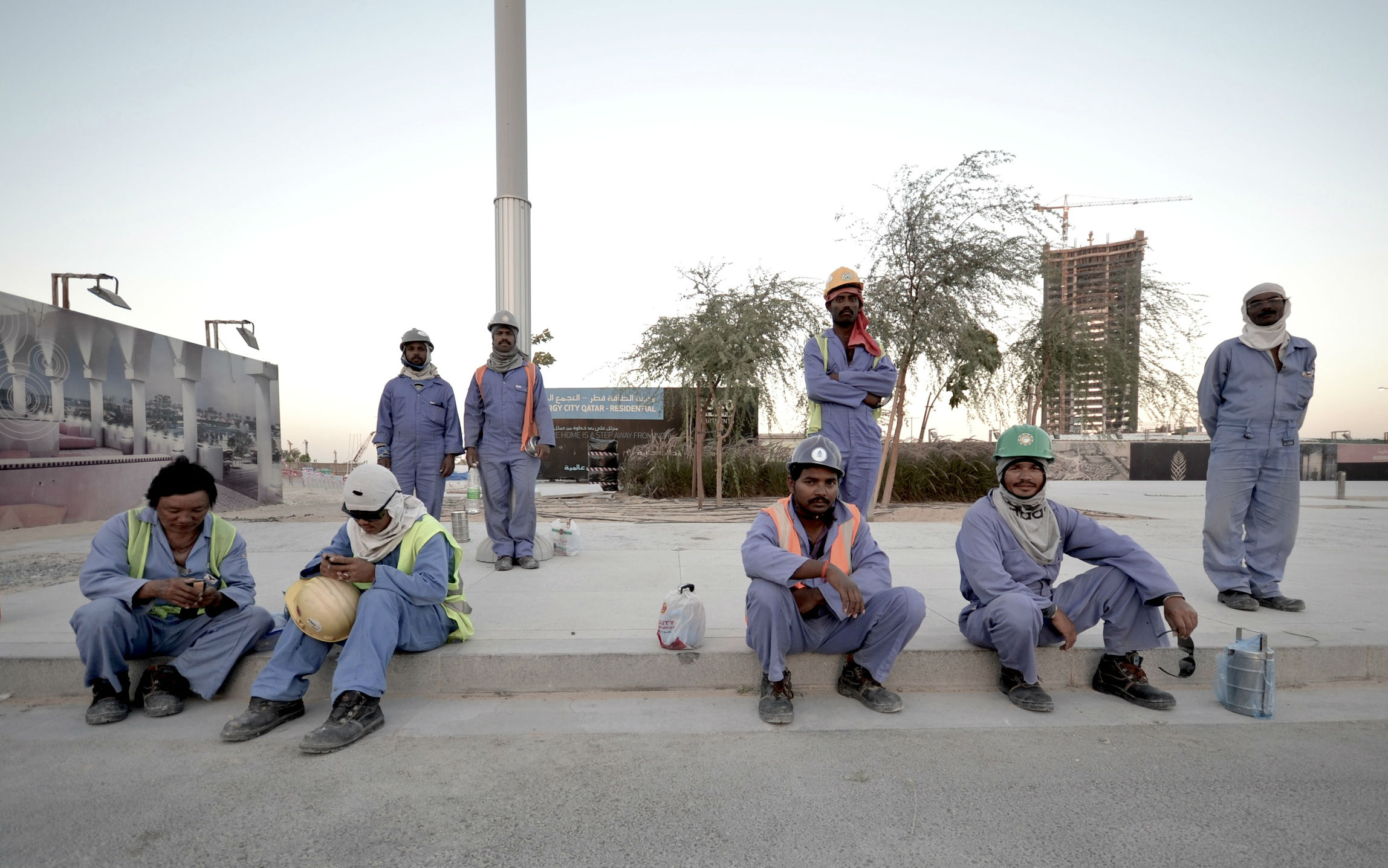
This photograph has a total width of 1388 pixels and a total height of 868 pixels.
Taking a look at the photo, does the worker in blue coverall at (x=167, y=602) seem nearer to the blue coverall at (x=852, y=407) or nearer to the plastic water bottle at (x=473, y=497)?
the blue coverall at (x=852, y=407)

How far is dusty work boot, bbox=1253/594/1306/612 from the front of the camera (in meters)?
4.48

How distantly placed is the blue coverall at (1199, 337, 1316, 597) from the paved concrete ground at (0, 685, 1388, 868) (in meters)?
1.53

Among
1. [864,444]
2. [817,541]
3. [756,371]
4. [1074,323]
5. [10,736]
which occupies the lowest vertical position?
[10,736]

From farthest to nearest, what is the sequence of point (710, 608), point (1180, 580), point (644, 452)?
point (644, 452), point (1180, 580), point (710, 608)

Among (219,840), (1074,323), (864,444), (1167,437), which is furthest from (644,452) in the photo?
(1167,437)

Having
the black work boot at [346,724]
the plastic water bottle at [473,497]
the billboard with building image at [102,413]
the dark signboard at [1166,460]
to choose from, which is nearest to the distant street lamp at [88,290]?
the billboard with building image at [102,413]

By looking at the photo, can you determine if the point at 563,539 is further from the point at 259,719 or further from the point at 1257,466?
the point at 1257,466

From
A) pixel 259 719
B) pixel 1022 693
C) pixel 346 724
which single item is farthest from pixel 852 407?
pixel 259 719

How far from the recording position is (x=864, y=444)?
15.5ft

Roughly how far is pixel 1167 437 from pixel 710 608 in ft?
92.9

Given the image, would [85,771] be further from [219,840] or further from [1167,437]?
[1167,437]

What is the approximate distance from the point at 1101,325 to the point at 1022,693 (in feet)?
49.1

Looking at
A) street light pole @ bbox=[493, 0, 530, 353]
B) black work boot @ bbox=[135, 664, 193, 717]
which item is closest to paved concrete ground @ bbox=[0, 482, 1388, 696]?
black work boot @ bbox=[135, 664, 193, 717]

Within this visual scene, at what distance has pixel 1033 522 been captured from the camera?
11.7ft
